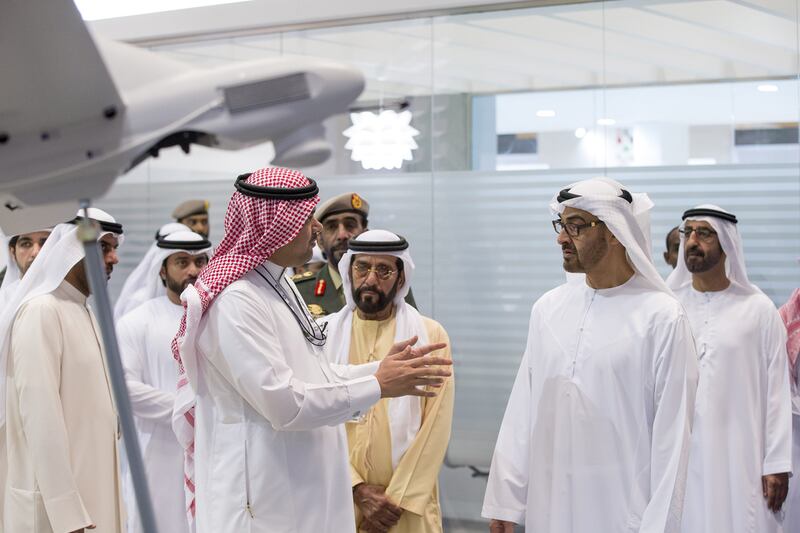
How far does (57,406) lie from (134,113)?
2.05 m

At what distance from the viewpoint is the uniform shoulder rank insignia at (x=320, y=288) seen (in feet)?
15.1

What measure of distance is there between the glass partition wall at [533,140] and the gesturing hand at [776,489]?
1.28 meters

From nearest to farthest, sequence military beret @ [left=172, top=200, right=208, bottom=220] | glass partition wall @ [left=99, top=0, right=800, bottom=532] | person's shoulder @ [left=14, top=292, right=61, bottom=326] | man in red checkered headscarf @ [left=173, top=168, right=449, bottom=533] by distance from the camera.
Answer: man in red checkered headscarf @ [left=173, top=168, right=449, bottom=533] < person's shoulder @ [left=14, top=292, right=61, bottom=326] < glass partition wall @ [left=99, top=0, right=800, bottom=532] < military beret @ [left=172, top=200, right=208, bottom=220]

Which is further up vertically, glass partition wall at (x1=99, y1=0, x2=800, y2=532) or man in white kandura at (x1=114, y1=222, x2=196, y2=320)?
glass partition wall at (x1=99, y1=0, x2=800, y2=532)

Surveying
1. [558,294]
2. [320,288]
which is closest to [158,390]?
[320,288]

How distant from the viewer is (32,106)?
1.29 m

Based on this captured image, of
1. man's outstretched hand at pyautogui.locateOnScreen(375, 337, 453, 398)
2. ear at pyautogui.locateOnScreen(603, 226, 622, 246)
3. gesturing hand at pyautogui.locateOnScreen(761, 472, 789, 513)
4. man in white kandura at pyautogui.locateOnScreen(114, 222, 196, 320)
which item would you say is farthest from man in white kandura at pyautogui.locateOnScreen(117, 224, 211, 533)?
gesturing hand at pyautogui.locateOnScreen(761, 472, 789, 513)

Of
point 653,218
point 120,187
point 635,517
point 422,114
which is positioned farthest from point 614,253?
point 120,187

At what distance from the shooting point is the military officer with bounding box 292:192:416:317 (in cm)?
455

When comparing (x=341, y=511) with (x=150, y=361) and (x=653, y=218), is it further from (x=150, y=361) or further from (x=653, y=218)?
(x=653, y=218)

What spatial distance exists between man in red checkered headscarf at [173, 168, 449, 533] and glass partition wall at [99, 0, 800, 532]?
2547 mm

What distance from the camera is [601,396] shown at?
3.15 metres

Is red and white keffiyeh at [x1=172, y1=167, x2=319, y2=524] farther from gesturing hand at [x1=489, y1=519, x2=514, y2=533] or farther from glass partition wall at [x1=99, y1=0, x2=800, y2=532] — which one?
glass partition wall at [x1=99, y1=0, x2=800, y2=532]

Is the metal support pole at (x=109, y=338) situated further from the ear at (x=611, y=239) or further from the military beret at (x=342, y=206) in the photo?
the military beret at (x=342, y=206)
